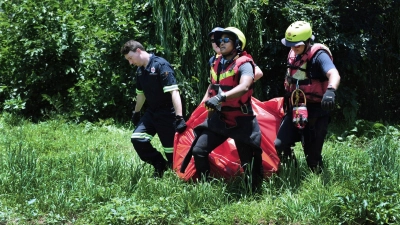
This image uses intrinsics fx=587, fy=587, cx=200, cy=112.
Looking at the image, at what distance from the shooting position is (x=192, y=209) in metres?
5.36

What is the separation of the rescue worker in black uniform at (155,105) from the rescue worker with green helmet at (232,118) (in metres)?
0.60

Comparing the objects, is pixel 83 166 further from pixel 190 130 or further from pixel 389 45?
pixel 389 45

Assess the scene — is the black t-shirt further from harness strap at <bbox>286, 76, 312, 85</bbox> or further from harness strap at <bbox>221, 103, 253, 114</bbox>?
harness strap at <bbox>286, 76, 312, 85</bbox>

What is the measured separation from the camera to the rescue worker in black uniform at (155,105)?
645 cm

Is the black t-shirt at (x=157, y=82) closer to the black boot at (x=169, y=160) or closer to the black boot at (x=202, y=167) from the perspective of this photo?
the black boot at (x=169, y=160)

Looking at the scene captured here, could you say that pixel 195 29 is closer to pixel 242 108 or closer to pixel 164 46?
pixel 164 46

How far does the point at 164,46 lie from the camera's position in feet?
32.7

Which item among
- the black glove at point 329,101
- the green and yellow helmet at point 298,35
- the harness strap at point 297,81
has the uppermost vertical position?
the green and yellow helmet at point 298,35

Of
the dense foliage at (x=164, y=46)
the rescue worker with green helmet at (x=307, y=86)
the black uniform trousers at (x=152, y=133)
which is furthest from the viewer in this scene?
the dense foliage at (x=164, y=46)

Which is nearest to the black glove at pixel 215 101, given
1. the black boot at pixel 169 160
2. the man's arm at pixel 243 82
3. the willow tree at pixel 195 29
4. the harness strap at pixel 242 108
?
the man's arm at pixel 243 82

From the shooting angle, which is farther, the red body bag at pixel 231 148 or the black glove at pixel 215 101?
the red body bag at pixel 231 148

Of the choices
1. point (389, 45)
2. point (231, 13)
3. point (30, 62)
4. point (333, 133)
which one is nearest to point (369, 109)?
point (389, 45)

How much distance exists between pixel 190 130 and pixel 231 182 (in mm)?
852

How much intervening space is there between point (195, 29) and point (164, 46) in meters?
0.61
